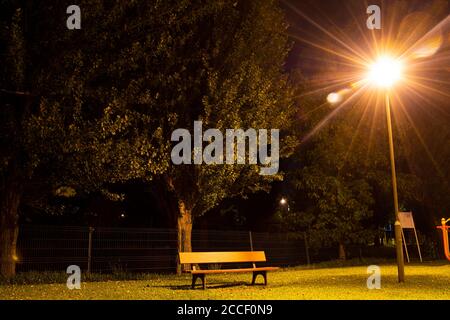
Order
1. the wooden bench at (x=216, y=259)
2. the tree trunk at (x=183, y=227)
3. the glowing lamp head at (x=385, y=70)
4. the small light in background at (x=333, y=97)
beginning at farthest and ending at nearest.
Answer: the small light in background at (x=333, y=97) → the tree trunk at (x=183, y=227) → the glowing lamp head at (x=385, y=70) → the wooden bench at (x=216, y=259)

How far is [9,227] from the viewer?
16016mm

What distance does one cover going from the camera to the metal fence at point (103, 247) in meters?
17.9

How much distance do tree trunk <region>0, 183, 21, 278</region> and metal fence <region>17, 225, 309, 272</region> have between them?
162 centimetres

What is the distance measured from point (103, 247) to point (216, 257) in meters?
6.34

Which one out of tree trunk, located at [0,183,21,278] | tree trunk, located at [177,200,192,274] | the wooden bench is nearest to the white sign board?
tree trunk, located at [177,200,192,274]

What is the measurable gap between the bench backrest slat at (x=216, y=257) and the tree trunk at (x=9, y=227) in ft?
18.5

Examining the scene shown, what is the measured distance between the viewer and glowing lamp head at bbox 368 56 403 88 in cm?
1440

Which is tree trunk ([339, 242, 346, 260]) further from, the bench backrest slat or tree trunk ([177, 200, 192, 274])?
the bench backrest slat

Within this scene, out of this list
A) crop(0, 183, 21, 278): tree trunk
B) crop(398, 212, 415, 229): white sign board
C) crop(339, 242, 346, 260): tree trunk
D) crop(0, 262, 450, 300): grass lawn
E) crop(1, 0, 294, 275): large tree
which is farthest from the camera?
crop(339, 242, 346, 260): tree trunk

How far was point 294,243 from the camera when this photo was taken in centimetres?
2797

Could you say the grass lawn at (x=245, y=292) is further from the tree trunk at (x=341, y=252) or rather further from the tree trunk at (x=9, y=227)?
the tree trunk at (x=341, y=252)

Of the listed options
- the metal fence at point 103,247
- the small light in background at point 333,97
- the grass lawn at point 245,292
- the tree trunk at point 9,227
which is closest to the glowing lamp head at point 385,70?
the grass lawn at point 245,292
